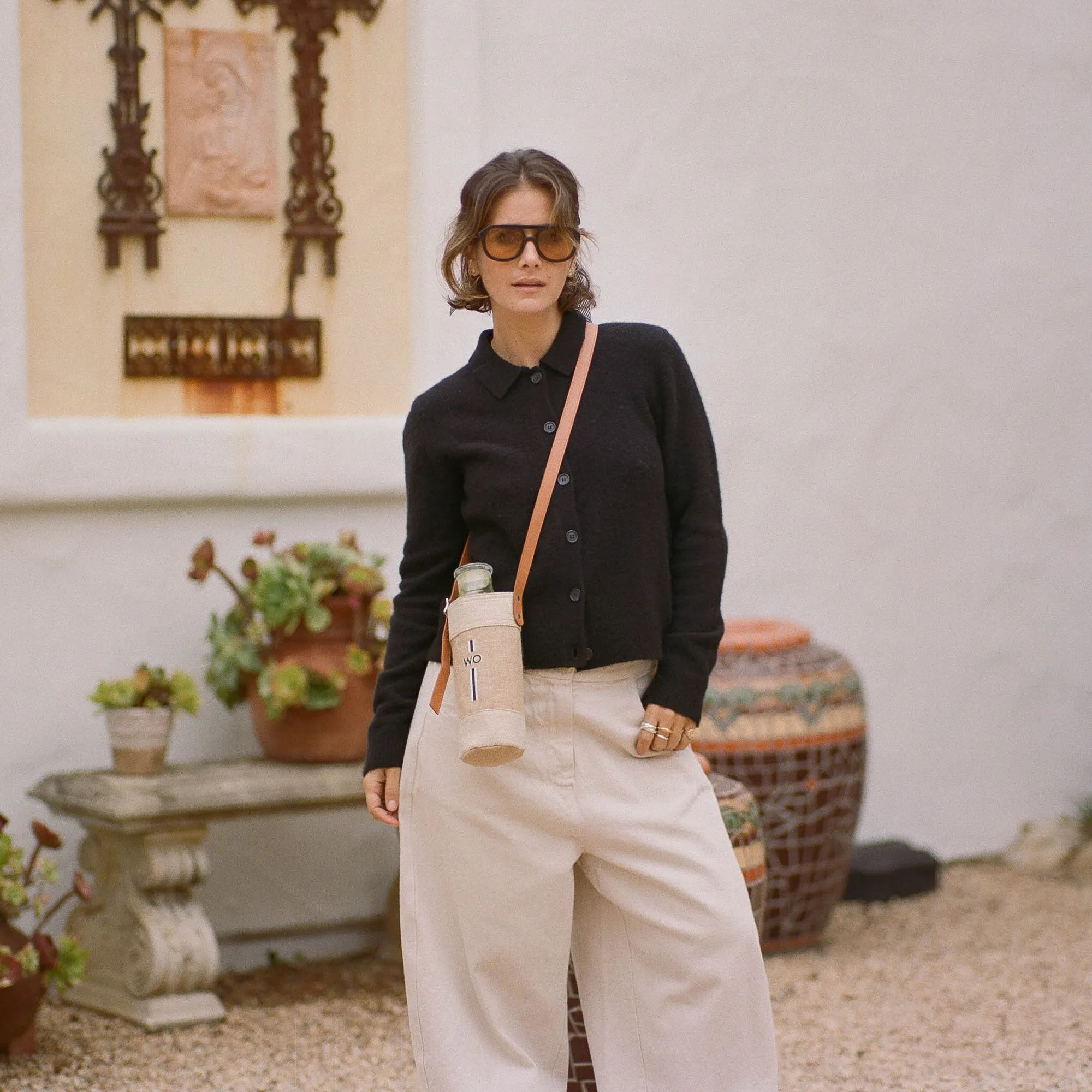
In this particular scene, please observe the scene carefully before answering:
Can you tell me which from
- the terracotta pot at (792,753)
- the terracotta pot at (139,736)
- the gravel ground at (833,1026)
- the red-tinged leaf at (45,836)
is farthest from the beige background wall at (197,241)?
the gravel ground at (833,1026)

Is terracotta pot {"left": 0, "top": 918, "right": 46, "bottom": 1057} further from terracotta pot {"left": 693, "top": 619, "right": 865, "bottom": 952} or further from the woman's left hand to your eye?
the woman's left hand

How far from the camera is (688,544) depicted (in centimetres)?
263

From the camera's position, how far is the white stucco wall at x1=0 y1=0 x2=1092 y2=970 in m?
4.54

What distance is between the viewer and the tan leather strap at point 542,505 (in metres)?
2.55

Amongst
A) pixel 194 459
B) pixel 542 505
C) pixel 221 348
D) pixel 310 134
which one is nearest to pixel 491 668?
pixel 542 505

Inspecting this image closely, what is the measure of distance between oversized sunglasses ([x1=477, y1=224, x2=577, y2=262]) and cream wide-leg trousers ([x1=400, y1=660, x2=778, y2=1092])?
2.10ft

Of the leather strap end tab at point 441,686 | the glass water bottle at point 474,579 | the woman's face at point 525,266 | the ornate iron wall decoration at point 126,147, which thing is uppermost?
the ornate iron wall decoration at point 126,147

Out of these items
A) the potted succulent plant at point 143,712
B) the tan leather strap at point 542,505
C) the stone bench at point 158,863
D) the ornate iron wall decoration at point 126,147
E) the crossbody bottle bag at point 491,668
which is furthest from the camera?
the ornate iron wall decoration at point 126,147

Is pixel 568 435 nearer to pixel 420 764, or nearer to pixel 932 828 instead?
pixel 420 764

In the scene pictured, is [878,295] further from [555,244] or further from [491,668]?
[491,668]

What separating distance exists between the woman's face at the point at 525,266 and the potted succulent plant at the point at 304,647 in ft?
6.08

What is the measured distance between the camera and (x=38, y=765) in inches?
176

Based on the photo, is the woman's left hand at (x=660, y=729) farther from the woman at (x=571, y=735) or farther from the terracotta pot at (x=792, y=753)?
the terracotta pot at (x=792, y=753)

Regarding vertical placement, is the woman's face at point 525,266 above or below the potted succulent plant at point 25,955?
above
